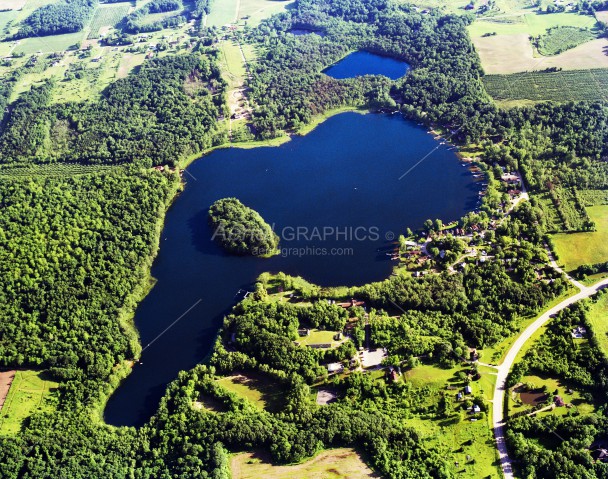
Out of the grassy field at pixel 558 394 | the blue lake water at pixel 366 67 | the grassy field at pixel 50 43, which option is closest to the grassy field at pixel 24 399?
the grassy field at pixel 558 394

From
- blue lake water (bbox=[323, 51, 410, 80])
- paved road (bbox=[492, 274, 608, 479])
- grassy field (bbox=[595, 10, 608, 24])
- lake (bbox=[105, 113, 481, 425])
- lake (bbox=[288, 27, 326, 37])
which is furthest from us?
lake (bbox=[288, 27, 326, 37])

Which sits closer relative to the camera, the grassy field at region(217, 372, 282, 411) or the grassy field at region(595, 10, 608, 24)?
the grassy field at region(217, 372, 282, 411)

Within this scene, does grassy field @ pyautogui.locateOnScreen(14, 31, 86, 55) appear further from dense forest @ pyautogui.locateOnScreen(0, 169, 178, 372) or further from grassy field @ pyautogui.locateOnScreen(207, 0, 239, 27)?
dense forest @ pyautogui.locateOnScreen(0, 169, 178, 372)

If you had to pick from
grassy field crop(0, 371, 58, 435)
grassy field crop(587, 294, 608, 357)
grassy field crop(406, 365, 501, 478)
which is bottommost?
grassy field crop(0, 371, 58, 435)

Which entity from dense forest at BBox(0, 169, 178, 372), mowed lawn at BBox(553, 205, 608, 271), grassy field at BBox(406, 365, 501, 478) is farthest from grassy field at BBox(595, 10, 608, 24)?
dense forest at BBox(0, 169, 178, 372)

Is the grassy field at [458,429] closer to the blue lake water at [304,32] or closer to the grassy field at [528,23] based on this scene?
the grassy field at [528,23]

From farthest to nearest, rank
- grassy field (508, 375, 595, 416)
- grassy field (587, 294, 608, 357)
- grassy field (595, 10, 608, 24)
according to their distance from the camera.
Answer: grassy field (595, 10, 608, 24), grassy field (587, 294, 608, 357), grassy field (508, 375, 595, 416)
